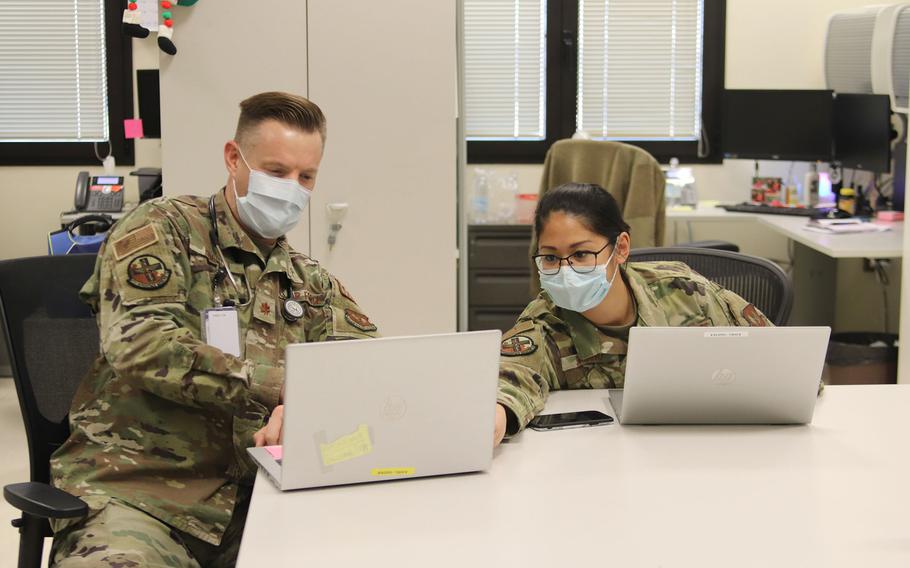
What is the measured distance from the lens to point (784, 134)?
17.5 feet

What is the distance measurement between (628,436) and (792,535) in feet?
1.58

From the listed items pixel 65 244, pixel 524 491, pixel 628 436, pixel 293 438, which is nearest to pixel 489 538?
pixel 524 491

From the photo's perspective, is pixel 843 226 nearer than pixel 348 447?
No

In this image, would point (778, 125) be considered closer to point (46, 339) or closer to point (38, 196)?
point (38, 196)

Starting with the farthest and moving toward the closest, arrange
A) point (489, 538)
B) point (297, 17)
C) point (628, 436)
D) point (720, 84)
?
point (720, 84)
point (297, 17)
point (628, 436)
point (489, 538)

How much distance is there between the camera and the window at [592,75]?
5.64 meters

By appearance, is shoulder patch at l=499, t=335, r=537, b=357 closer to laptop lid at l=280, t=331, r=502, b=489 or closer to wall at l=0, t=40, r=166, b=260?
laptop lid at l=280, t=331, r=502, b=489

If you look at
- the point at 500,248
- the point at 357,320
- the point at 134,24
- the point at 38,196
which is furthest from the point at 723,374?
the point at 38,196

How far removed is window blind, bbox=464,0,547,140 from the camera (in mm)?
5641

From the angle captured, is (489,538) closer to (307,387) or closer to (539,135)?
(307,387)

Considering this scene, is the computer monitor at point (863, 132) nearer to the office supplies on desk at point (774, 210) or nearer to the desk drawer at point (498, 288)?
the office supplies on desk at point (774, 210)

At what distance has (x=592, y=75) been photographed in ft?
18.7

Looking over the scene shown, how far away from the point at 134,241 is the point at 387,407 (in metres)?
0.68

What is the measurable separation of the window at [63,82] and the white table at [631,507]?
4.20 metres
